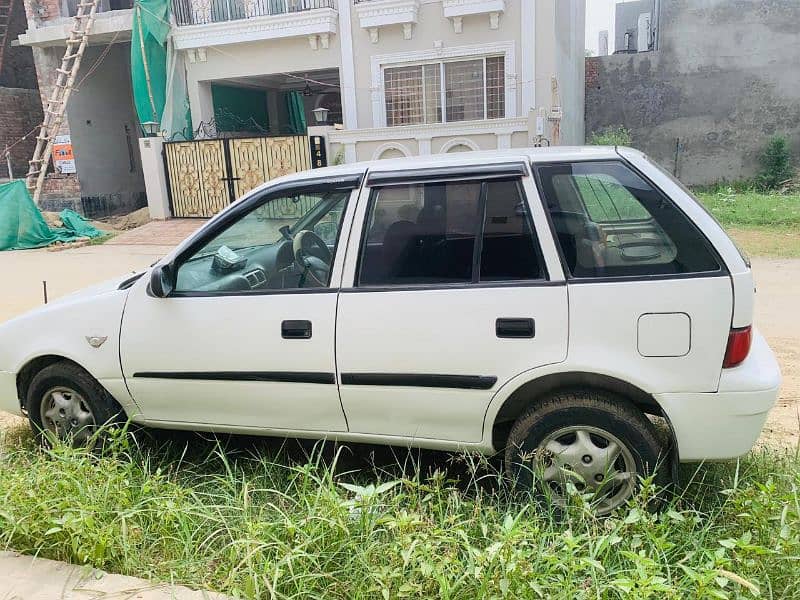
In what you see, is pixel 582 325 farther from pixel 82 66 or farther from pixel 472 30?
pixel 82 66

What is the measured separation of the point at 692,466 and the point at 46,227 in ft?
46.8

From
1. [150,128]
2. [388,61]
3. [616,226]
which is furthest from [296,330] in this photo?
[150,128]

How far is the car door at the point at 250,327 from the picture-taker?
3307 millimetres

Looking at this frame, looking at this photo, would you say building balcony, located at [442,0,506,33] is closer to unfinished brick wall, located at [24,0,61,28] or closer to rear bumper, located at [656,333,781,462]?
unfinished brick wall, located at [24,0,61,28]

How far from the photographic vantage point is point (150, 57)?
51.5ft

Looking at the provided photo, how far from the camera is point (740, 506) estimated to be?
2.76 m

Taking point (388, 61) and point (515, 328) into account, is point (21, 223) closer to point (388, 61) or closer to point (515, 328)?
point (388, 61)

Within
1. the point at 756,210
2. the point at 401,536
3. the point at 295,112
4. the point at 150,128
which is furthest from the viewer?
the point at 295,112

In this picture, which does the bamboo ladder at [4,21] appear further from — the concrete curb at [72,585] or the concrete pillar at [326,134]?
the concrete curb at [72,585]

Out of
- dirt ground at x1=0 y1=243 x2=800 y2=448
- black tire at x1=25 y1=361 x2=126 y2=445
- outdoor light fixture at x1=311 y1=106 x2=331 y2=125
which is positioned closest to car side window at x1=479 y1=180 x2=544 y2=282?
dirt ground at x1=0 y1=243 x2=800 y2=448

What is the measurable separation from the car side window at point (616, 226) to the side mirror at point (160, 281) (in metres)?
1.98

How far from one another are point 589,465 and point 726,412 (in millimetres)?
621

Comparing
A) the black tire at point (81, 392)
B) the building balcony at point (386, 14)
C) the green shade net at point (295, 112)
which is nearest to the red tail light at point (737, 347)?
the black tire at point (81, 392)

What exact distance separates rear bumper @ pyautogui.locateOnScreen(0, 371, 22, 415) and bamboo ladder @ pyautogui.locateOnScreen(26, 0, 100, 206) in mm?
14014
